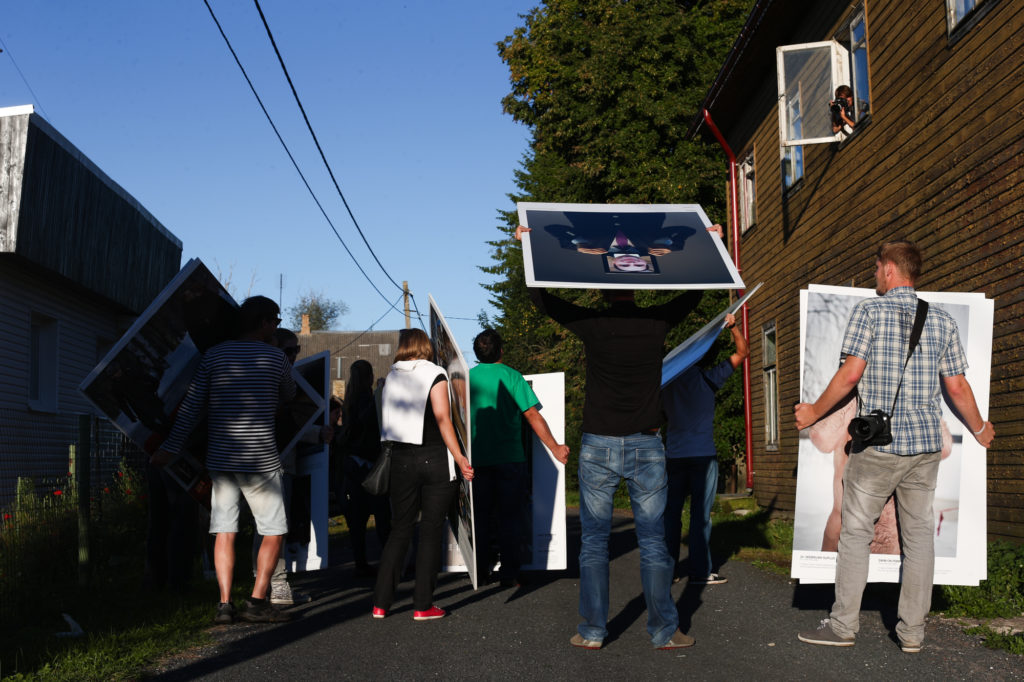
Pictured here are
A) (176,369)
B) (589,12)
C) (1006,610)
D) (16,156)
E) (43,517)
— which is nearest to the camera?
(1006,610)

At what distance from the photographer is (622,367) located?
210 inches

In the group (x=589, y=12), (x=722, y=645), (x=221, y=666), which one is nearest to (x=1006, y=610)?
(x=722, y=645)

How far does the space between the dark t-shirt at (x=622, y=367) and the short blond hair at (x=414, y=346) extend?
141 cm

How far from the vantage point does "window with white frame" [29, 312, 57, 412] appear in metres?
17.8

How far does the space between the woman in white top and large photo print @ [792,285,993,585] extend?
2.01m

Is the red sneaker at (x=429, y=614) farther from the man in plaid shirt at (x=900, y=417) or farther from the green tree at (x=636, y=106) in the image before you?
the green tree at (x=636, y=106)

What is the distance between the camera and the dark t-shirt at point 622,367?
5309 millimetres

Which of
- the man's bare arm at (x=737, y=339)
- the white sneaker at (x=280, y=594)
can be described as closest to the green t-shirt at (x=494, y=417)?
the white sneaker at (x=280, y=594)

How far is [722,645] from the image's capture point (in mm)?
5480

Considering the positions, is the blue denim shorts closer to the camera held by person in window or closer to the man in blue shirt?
the man in blue shirt

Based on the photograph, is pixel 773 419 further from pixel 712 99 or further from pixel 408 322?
pixel 408 322

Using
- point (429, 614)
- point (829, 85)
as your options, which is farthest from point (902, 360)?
point (829, 85)

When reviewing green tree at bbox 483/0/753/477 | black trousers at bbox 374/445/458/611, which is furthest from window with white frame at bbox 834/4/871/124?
green tree at bbox 483/0/753/477

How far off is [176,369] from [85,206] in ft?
38.5
